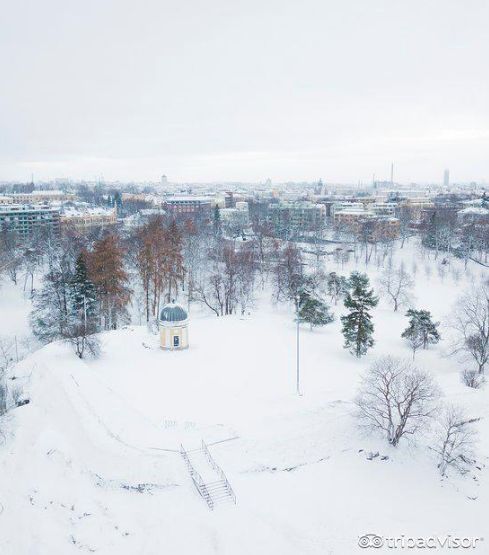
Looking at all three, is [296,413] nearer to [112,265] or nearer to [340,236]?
[112,265]

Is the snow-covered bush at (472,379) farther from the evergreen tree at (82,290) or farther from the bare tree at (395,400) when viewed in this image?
the evergreen tree at (82,290)

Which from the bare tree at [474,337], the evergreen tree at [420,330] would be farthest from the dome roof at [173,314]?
the bare tree at [474,337]

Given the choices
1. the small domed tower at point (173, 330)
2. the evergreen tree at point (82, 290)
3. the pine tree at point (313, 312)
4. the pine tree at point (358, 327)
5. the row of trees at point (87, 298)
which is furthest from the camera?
the pine tree at point (313, 312)

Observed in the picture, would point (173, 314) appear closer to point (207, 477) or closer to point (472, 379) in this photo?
point (207, 477)

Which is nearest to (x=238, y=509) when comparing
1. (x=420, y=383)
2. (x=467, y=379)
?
(x=420, y=383)

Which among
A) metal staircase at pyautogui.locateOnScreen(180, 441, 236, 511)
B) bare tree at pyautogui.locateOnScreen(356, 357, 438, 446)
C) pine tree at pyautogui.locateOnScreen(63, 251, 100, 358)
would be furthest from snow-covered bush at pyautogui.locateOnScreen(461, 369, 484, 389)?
pine tree at pyautogui.locateOnScreen(63, 251, 100, 358)

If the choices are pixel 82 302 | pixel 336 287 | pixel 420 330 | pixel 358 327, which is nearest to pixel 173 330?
pixel 82 302
